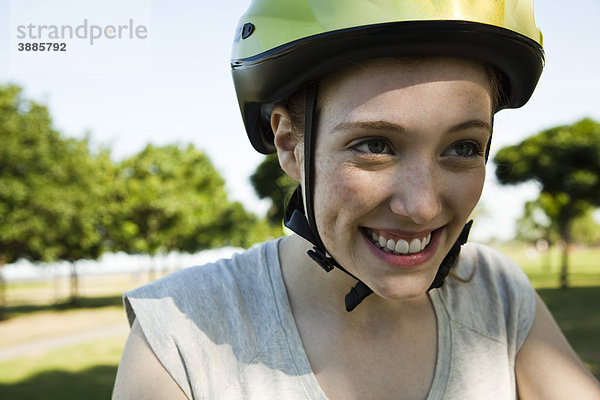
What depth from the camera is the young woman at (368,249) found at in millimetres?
1402

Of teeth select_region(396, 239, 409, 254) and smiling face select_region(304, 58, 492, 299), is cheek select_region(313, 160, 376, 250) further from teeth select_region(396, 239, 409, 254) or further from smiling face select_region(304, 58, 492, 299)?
teeth select_region(396, 239, 409, 254)

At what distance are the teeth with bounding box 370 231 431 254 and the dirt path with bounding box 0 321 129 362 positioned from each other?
1327 cm

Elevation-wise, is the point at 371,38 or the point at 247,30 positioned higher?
the point at 247,30

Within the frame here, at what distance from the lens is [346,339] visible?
1.70m

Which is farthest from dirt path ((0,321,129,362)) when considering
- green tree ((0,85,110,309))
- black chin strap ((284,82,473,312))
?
black chin strap ((284,82,473,312))

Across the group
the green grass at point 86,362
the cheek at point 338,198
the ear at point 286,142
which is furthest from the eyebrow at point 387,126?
the green grass at point 86,362

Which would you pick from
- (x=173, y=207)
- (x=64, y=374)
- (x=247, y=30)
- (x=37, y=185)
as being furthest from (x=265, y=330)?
(x=173, y=207)

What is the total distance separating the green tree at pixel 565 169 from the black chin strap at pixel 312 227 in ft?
75.2

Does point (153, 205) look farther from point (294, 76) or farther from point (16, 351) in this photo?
point (294, 76)

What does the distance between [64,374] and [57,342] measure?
5.10 meters

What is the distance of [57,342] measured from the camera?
1478 cm

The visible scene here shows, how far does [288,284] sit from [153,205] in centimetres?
2370

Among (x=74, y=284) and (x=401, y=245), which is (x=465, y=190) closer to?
(x=401, y=245)

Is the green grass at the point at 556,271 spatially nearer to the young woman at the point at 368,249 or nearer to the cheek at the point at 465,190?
the young woman at the point at 368,249
